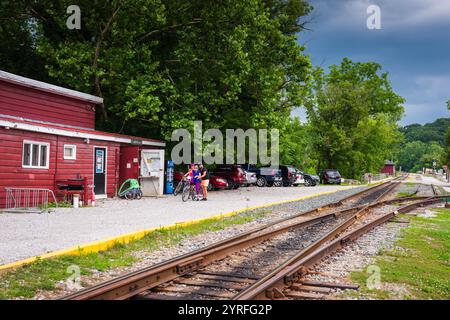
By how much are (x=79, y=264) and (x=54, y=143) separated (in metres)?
11.3

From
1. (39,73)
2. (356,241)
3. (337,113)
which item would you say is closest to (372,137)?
(337,113)

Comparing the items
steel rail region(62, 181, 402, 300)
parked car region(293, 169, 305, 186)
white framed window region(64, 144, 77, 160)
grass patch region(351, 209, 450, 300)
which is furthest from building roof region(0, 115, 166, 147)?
parked car region(293, 169, 305, 186)

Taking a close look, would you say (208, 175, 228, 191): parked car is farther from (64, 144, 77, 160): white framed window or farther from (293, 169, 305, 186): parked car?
(293, 169, 305, 186): parked car

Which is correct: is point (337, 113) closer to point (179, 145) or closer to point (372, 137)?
point (372, 137)

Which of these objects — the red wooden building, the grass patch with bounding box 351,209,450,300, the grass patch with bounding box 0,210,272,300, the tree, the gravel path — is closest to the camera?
the grass patch with bounding box 0,210,272,300

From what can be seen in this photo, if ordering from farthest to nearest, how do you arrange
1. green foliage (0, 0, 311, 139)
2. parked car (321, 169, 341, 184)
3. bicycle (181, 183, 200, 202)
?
parked car (321, 169, 341, 184) < green foliage (0, 0, 311, 139) < bicycle (181, 183, 200, 202)

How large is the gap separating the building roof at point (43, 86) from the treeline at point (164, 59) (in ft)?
4.38

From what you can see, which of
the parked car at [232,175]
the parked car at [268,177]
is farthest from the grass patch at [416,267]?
the parked car at [268,177]

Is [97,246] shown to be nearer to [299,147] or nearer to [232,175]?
[232,175]

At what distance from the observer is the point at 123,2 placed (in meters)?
24.3

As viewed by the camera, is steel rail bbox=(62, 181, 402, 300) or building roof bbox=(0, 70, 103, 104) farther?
building roof bbox=(0, 70, 103, 104)

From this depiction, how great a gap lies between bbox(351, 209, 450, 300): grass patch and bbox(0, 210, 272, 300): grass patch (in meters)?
4.24

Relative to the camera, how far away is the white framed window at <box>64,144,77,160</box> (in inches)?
750
